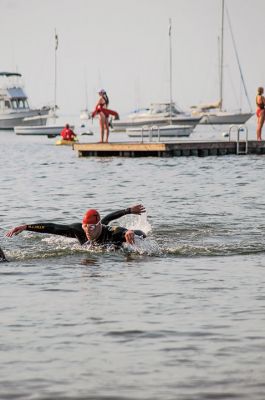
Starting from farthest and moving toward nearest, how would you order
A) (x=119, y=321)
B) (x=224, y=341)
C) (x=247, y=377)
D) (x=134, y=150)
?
(x=134, y=150) < (x=119, y=321) < (x=224, y=341) < (x=247, y=377)

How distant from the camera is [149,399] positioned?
8.25m

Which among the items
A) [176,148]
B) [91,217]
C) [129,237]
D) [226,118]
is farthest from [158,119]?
[129,237]

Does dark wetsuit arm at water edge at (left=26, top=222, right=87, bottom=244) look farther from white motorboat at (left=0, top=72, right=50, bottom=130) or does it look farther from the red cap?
white motorboat at (left=0, top=72, right=50, bottom=130)

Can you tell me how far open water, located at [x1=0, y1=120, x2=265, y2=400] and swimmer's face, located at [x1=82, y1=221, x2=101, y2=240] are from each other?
31 cm

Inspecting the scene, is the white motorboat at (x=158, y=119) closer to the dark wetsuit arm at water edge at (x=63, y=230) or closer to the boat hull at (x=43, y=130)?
the boat hull at (x=43, y=130)

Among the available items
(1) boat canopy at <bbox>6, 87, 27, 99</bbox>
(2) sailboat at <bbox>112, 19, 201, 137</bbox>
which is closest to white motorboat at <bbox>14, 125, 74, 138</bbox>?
(2) sailboat at <bbox>112, 19, 201, 137</bbox>

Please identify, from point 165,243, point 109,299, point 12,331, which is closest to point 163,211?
point 165,243

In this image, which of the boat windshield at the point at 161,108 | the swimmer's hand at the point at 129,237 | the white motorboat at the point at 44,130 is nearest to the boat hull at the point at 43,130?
the white motorboat at the point at 44,130

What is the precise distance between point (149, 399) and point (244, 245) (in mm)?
8972

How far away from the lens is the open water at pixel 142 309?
28.8 feet

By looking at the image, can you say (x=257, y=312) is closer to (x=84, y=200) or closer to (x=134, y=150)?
(x=84, y=200)

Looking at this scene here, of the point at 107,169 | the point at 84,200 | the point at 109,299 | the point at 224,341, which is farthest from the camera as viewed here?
the point at 107,169

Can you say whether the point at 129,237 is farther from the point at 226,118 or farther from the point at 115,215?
the point at 226,118

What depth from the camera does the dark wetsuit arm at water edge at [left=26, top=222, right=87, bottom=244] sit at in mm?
15367
